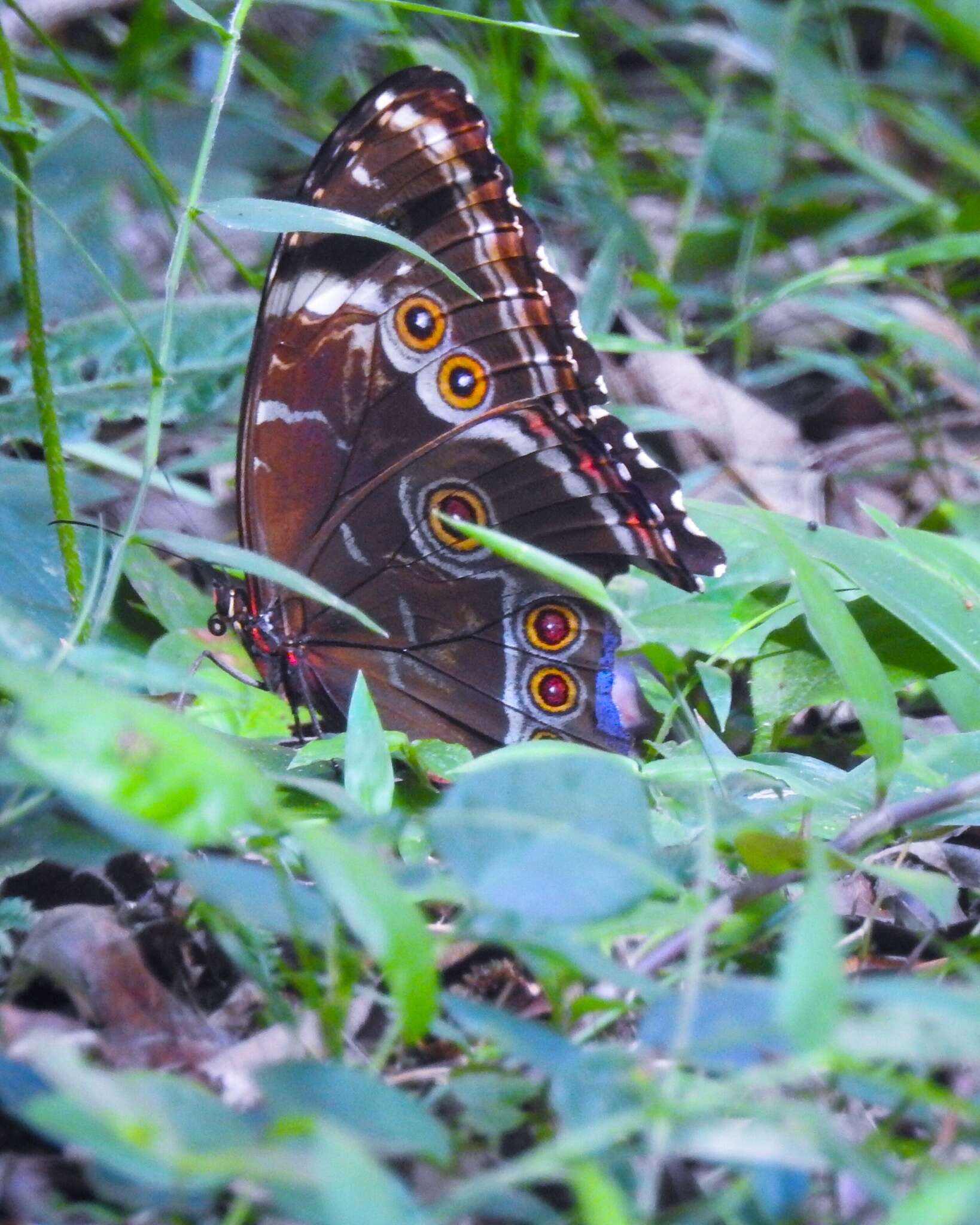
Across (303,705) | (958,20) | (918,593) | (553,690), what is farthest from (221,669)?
(958,20)

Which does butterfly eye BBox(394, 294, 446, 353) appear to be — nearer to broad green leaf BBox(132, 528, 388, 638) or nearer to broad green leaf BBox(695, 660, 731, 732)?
broad green leaf BBox(695, 660, 731, 732)

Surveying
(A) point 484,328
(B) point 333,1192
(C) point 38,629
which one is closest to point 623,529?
(A) point 484,328

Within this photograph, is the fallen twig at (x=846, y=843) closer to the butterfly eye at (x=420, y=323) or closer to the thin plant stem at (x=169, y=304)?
the thin plant stem at (x=169, y=304)

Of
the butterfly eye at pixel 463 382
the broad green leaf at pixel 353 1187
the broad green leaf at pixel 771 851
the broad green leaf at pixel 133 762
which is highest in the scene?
the butterfly eye at pixel 463 382

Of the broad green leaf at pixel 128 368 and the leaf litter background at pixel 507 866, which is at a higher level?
the broad green leaf at pixel 128 368

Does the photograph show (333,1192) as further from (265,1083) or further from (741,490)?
(741,490)

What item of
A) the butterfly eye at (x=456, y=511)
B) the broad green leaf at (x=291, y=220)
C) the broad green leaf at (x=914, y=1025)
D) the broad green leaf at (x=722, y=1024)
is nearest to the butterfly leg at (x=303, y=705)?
the butterfly eye at (x=456, y=511)
